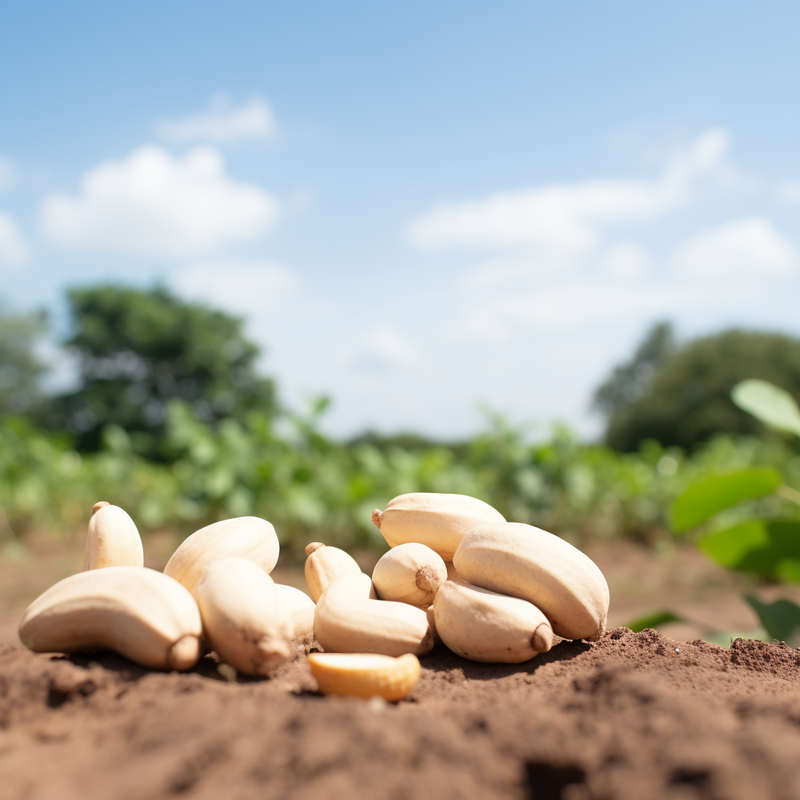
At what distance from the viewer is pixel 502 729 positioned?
1.03 meters

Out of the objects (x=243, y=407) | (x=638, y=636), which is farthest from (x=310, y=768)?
(x=243, y=407)

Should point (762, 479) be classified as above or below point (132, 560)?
above

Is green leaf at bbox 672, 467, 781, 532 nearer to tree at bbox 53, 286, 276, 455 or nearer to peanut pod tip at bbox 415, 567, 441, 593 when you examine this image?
peanut pod tip at bbox 415, 567, 441, 593

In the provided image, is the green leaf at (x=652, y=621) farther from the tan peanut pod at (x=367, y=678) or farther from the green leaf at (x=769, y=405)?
the tan peanut pod at (x=367, y=678)

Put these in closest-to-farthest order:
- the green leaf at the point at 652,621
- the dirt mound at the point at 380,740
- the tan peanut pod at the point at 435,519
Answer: the dirt mound at the point at 380,740, the tan peanut pod at the point at 435,519, the green leaf at the point at 652,621

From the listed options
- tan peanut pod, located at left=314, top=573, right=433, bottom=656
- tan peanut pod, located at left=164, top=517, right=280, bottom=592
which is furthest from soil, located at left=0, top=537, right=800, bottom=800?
tan peanut pod, located at left=164, top=517, right=280, bottom=592

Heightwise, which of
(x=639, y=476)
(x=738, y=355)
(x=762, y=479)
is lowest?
(x=762, y=479)

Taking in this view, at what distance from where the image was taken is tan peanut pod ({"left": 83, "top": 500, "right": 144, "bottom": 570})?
1.68 m

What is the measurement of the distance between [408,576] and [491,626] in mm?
245

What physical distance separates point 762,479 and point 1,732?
3015mm

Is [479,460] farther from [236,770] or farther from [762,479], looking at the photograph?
[236,770]

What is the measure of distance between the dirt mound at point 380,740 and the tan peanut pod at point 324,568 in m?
0.46

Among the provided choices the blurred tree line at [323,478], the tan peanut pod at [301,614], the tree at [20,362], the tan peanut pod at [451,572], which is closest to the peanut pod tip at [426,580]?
the tan peanut pod at [451,572]

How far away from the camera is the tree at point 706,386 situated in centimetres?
2453
